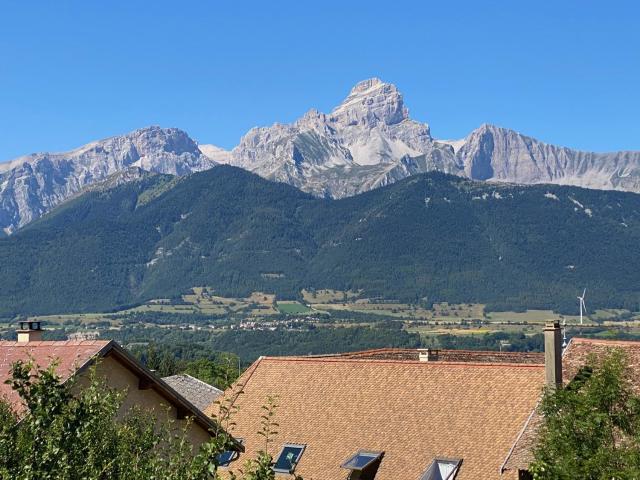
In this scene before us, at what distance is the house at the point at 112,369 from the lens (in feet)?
78.2

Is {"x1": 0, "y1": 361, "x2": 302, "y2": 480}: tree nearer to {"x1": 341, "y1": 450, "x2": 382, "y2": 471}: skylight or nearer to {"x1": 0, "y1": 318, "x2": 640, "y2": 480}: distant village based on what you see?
{"x1": 0, "y1": 318, "x2": 640, "y2": 480}: distant village

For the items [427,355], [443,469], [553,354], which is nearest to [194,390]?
[427,355]

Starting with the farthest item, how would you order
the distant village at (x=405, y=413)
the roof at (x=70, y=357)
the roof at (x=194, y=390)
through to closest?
1. the roof at (x=194, y=390)
2. the distant village at (x=405, y=413)
3. the roof at (x=70, y=357)

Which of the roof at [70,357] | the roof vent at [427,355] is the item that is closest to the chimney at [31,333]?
the roof at [70,357]

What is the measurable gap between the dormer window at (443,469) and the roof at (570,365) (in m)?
4.08

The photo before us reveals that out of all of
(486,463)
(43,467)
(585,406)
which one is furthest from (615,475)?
(486,463)

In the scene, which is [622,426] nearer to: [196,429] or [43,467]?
[196,429]

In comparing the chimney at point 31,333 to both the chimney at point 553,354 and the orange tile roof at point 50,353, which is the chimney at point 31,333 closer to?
the orange tile roof at point 50,353

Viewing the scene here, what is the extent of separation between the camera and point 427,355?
47562 millimetres

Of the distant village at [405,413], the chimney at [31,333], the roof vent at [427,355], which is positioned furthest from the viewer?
the roof vent at [427,355]

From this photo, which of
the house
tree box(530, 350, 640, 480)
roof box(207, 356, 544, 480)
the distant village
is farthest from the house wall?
roof box(207, 356, 544, 480)

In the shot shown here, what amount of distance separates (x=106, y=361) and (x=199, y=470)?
13.1 m

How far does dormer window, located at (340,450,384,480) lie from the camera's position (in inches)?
1469

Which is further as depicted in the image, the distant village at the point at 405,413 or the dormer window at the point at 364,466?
the dormer window at the point at 364,466
